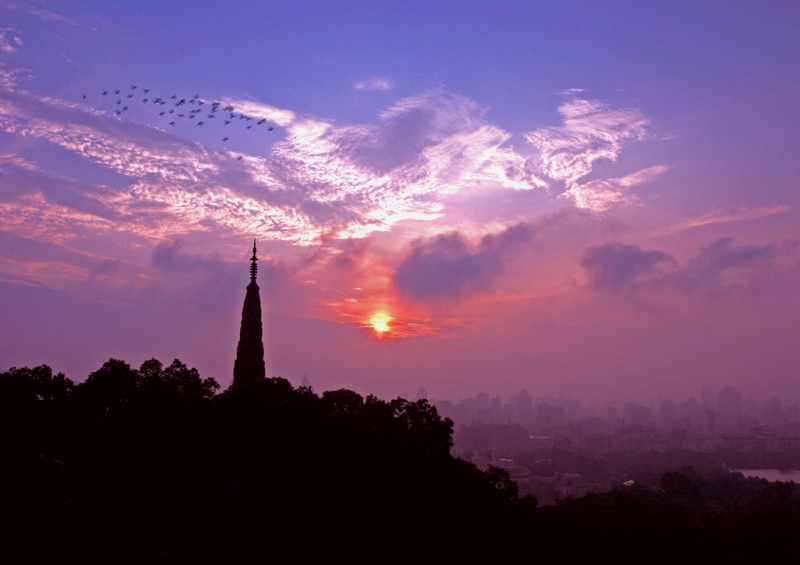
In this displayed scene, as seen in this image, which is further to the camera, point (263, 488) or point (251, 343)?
point (251, 343)

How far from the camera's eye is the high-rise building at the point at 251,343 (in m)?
41.4

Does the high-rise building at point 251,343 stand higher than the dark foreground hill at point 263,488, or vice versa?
the high-rise building at point 251,343

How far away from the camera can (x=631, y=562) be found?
23328mm

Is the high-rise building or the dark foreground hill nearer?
the dark foreground hill

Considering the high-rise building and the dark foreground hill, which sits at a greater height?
the high-rise building

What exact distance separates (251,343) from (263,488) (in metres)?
21.3

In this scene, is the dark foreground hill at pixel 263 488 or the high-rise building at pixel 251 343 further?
the high-rise building at pixel 251 343

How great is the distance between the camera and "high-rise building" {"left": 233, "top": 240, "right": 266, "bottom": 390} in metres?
41.4

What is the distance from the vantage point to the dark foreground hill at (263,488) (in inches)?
717

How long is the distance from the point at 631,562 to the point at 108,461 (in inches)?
681

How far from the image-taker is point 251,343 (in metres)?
42.1

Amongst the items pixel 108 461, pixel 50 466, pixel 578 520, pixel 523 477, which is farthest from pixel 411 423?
pixel 523 477

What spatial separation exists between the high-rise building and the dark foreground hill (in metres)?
10.5

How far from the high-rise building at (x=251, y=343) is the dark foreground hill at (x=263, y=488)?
10473 millimetres
